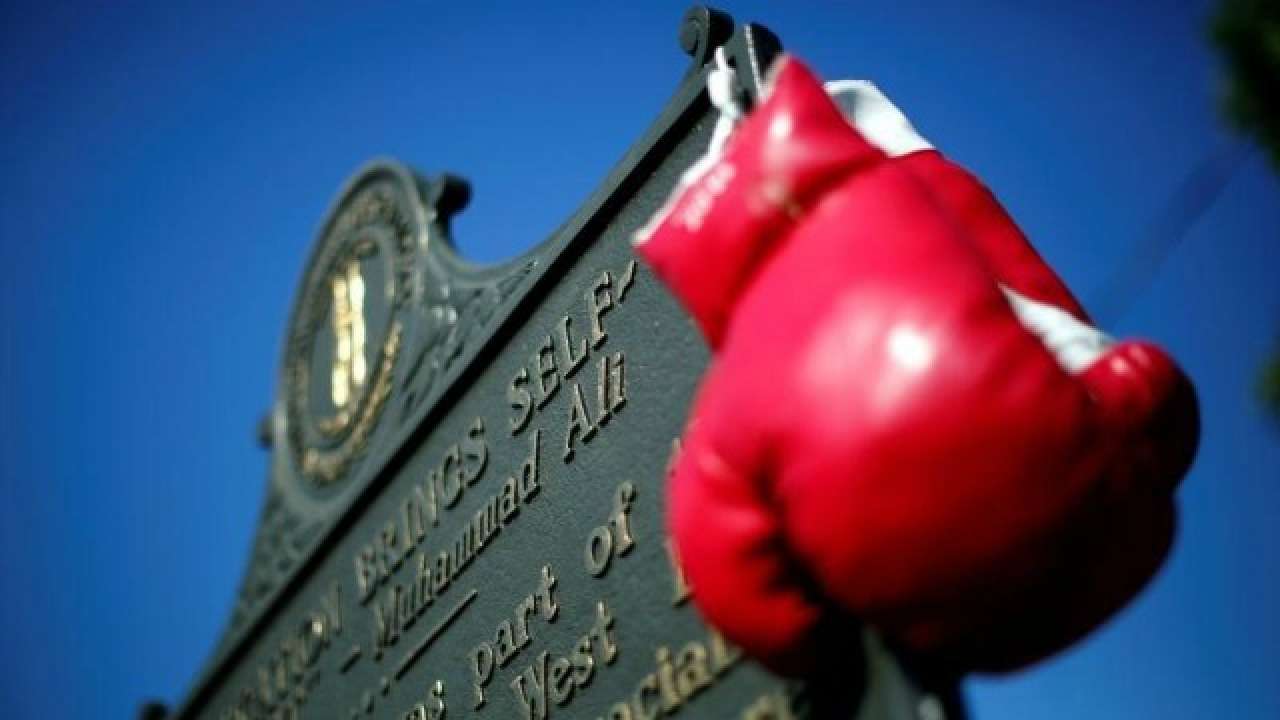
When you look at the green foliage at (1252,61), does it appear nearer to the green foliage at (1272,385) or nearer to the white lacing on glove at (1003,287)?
the green foliage at (1272,385)

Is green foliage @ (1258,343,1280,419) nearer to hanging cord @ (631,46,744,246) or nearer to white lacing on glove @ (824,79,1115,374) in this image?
hanging cord @ (631,46,744,246)

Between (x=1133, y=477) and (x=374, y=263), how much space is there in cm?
343

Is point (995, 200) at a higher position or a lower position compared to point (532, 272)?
lower

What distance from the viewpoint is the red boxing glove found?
1.70 m

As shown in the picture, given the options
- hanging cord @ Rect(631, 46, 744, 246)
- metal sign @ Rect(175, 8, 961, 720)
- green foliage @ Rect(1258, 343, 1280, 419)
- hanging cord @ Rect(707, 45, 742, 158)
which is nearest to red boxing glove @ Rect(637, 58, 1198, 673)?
metal sign @ Rect(175, 8, 961, 720)

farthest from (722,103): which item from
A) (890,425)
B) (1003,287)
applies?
(890,425)

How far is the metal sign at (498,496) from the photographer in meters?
2.75

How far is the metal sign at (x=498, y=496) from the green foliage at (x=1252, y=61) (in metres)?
4.30

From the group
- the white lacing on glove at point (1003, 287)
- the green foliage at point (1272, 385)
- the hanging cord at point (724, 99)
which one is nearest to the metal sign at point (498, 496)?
the hanging cord at point (724, 99)

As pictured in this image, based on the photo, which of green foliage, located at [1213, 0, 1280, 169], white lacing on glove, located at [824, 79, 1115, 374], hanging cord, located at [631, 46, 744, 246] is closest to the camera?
white lacing on glove, located at [824, 79, 1115, 374]

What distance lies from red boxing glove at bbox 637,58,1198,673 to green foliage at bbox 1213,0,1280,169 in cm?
535

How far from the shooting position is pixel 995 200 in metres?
2.31

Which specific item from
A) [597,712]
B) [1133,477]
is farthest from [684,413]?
Result: [1133,477]

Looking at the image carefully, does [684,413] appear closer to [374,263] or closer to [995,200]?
[995,200]
